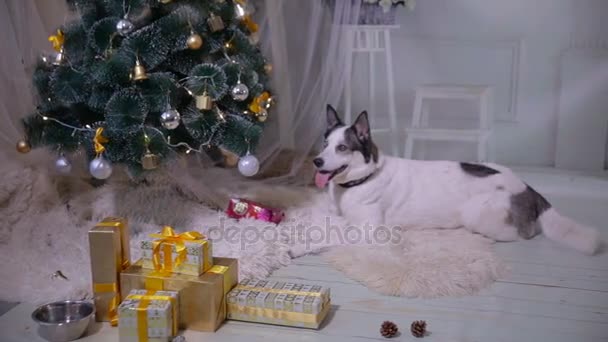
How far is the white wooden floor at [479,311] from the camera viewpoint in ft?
5.81

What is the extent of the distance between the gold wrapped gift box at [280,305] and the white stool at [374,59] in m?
1.37

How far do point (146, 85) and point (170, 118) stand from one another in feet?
0.48

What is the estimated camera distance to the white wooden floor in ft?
5.81

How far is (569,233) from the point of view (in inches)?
Answer: 94.4

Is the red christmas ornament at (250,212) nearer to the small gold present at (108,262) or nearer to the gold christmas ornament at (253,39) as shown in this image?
the gold christmas ornament at (253,39)

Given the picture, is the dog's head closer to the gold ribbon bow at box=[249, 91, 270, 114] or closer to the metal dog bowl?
the gold ribbon bow at box=[249, 91, 270, 114]

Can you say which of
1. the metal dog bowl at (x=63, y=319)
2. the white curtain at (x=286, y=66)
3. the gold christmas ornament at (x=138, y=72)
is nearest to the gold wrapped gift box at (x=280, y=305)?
the metal dog bowl at (x=63, y=319)

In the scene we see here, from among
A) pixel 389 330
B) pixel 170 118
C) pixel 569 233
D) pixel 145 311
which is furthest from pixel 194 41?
pixel 569 233

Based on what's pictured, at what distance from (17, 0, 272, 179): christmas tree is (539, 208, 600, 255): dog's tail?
1109 mm

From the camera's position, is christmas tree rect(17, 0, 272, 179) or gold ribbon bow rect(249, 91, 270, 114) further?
gold ribbon bow rect(249, 91, 270, 114)

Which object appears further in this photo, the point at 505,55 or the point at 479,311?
the point at 505,55

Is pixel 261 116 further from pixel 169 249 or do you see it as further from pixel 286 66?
pixel 169 249

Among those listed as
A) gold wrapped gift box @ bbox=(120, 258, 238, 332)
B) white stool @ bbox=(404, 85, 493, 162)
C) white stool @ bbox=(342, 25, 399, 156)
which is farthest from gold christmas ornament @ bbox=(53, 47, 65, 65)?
white stool @ bbox=(404, 85, 493, 162)

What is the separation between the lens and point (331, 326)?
1.83 metres
